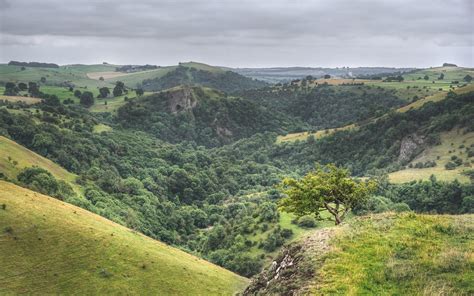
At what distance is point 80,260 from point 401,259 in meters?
41.8

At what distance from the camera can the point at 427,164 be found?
156 m

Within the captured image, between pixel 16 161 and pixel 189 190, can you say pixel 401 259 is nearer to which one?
pixel 16 161

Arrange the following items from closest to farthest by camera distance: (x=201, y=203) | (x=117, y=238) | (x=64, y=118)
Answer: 1. (x=117, y=238)
2. (x=201, y=203)
3. (x=64, y=118)

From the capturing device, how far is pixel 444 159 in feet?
507

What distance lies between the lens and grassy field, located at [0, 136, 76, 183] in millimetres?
93306

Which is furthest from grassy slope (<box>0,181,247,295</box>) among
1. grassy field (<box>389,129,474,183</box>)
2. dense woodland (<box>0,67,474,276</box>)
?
grassy field (<box>389,129,474,183</box>)

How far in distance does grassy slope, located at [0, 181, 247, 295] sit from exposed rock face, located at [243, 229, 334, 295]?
24740mm

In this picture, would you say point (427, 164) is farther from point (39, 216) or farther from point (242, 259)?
point (39, 216)

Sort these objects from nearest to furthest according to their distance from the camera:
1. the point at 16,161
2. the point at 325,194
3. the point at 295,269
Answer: the point at 295,269
the point at 325,194
the point at 16,161

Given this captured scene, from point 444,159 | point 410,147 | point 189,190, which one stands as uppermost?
point 444,159

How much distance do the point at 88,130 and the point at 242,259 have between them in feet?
410

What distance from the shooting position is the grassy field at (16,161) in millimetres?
93306

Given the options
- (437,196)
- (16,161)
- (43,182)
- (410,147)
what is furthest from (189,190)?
(410,147)

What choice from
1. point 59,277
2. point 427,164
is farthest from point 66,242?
point 427,164
